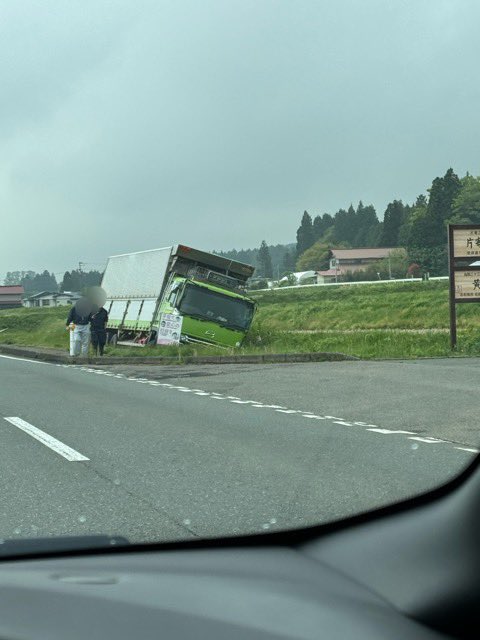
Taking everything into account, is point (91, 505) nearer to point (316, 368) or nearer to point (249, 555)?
point (249, 555)

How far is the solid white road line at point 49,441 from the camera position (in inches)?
287

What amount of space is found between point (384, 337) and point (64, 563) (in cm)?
2453

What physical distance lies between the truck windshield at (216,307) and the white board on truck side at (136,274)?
1.99 meters

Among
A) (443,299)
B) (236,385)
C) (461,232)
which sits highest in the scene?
(461,232)

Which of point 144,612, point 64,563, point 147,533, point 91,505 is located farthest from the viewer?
point 91,505

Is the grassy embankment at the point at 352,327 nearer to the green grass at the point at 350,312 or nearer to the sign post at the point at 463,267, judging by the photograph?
the green grass at the point at 350,312

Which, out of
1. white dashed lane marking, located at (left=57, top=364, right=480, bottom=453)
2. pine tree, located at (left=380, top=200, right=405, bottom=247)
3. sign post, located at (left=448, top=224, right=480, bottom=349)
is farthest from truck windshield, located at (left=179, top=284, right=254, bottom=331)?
pine tree, located at (left=380, top=200, right=405, bottom=247)

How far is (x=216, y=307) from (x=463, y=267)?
6802 mm

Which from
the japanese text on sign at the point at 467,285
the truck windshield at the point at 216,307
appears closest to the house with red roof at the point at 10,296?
the truck windshield at the point at 216,307

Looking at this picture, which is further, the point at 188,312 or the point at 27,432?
the point at 188,312

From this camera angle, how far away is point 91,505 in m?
5.21

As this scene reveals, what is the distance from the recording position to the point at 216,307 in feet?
84.5

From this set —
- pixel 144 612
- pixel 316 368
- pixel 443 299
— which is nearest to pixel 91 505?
pixel 144 612

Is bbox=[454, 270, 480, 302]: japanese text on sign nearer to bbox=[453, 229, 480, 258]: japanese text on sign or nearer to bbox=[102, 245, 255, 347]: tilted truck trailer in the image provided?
bbox=[453, 229, 480, 258]: japanese text on sign
